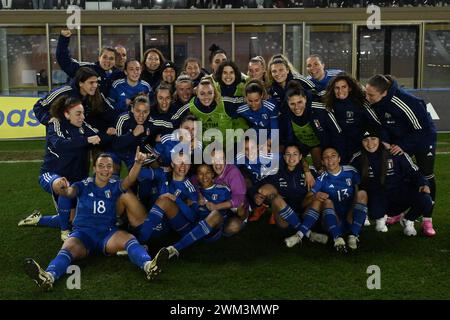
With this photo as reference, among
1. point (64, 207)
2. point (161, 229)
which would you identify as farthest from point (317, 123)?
point (64, 207)

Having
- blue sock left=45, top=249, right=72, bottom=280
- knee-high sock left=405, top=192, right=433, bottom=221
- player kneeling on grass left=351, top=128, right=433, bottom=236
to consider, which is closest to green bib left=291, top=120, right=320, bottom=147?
player kneeling on grass left=351, top=128, right=433, bottom=236

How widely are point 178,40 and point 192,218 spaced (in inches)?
→ 305

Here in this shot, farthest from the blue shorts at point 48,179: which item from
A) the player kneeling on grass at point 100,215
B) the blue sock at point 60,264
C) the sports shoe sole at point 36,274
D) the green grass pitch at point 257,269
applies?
the sports shoe sole at point 36,274

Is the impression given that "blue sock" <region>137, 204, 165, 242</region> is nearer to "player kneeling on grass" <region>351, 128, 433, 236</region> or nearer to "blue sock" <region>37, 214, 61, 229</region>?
"blue sock" <region>37, 214, 61, 229</region>

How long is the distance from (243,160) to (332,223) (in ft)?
2.88

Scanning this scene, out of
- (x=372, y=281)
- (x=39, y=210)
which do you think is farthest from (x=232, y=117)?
(x=39, y=210)

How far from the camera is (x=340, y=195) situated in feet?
13.8

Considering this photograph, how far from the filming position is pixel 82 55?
445 inches

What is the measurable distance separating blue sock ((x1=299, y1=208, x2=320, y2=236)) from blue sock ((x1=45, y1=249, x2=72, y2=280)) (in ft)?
5.67

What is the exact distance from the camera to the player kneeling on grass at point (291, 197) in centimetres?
415

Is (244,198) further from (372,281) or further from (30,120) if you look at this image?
(30,120)

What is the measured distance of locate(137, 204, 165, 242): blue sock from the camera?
3949 millimetres

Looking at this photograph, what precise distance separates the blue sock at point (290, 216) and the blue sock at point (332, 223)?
23 centimetres

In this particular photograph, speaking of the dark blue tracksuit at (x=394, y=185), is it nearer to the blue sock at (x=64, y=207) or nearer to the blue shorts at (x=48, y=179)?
the blue sock at (x=64, y=207)
